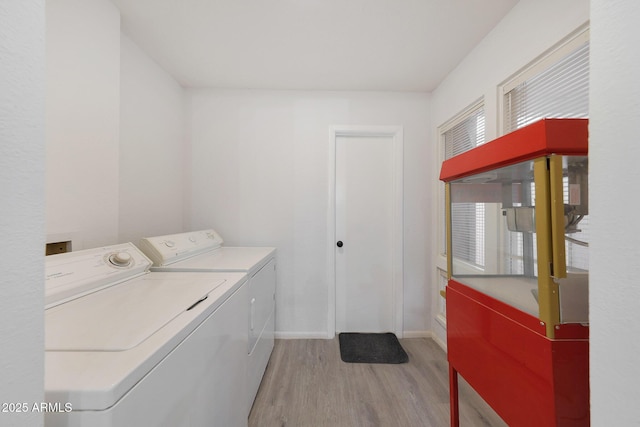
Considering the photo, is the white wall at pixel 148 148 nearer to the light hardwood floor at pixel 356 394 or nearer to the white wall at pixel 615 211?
the light hardwood floor at pixel 356 394

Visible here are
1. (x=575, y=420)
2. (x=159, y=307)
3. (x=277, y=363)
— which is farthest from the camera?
(x=277, y=363)

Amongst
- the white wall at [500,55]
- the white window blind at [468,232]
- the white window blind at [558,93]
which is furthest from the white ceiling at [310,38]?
the white window blind at [468,232]

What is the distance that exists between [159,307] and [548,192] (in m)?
1.37

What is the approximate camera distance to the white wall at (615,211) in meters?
0.47

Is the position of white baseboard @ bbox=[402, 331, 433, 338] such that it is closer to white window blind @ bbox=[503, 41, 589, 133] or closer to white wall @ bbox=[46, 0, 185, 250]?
white window blind @ bbox=[503, 41, 589, 133]

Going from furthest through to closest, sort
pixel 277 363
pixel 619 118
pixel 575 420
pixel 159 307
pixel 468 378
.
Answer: pixel 277 363 → pixel 468 378 → pixel 159 307 → pixel 575 420 → pixel 619 118

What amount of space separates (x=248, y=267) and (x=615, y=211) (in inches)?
57.1

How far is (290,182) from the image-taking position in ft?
8.16

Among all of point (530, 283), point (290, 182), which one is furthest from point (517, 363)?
point (290, 182)

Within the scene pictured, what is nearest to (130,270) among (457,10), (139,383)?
(139,383)

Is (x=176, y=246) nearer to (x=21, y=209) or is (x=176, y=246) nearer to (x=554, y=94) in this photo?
(x=21, y=209)

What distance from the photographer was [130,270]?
4.15 ft

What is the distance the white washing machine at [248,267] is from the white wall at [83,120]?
32 cm

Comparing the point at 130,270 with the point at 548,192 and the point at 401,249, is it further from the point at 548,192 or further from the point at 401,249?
the point at 401,249
